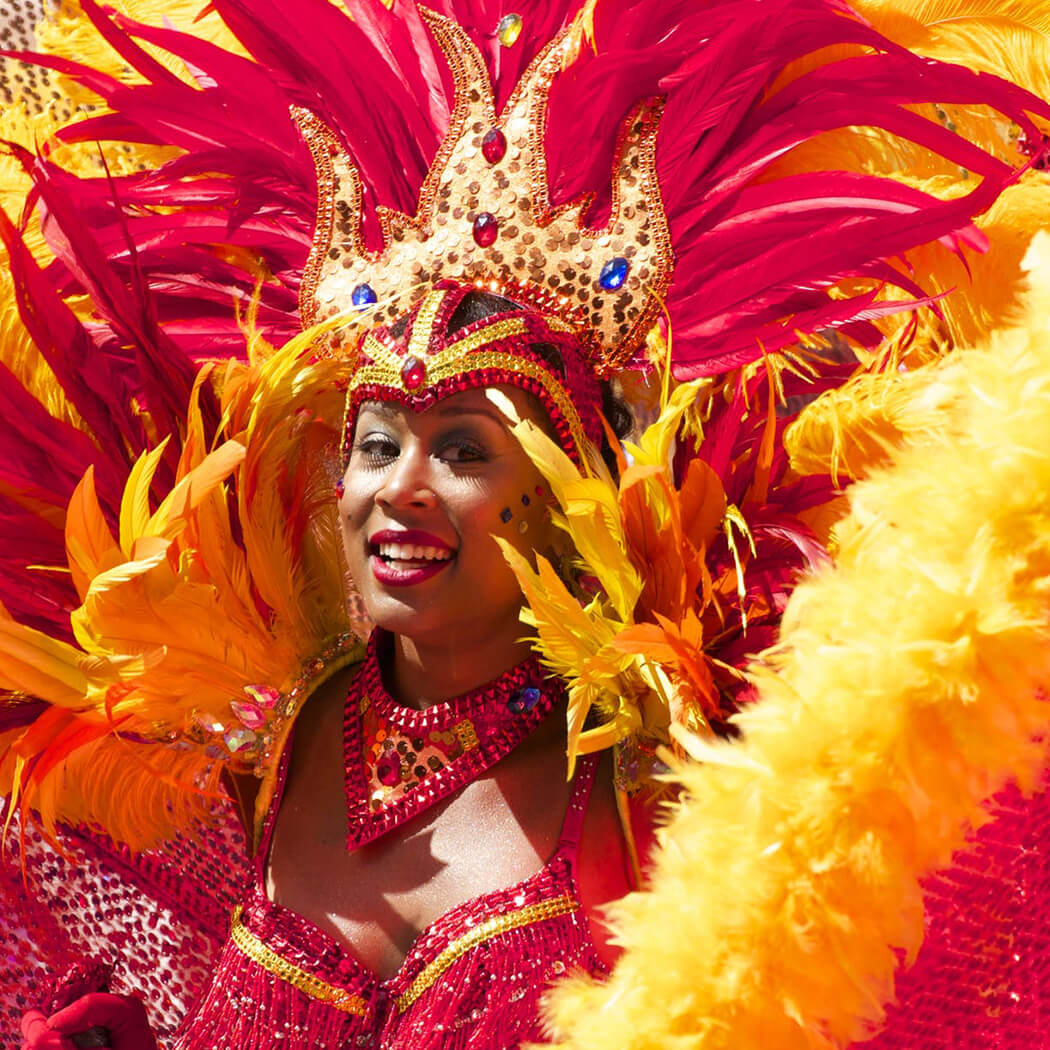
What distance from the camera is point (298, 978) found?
1.97m

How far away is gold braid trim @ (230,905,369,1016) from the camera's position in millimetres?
1938

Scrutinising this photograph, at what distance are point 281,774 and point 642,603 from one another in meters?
0.62

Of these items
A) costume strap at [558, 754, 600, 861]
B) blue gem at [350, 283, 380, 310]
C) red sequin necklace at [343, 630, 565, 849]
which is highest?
blue gem at [350, 283, 380, 310]

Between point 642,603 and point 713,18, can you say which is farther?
point 713,18

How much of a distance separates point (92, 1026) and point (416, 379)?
3.10 feet

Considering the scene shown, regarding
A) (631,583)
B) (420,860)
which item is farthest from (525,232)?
(420,860)

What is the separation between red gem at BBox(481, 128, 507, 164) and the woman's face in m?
0.37

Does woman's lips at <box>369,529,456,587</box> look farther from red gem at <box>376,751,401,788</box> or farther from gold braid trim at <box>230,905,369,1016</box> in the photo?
gold braid trim at <box>230,905,369,1016</box>

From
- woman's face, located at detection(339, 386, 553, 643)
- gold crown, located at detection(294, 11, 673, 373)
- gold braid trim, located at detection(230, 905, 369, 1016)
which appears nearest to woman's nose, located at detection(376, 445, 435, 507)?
woman's face, located at detection(339, 386, 553, 643)

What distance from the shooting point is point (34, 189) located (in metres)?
2.24

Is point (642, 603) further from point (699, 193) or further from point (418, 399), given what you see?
point (699, 193)

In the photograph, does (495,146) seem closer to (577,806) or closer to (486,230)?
(486,230)

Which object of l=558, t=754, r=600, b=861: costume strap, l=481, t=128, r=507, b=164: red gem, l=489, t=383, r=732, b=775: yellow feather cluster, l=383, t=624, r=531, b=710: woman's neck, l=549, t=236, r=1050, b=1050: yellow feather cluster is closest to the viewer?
l=549, t=236, r=1050, b=1050: yellow feather cluster

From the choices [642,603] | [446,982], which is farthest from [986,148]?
[446,982]
